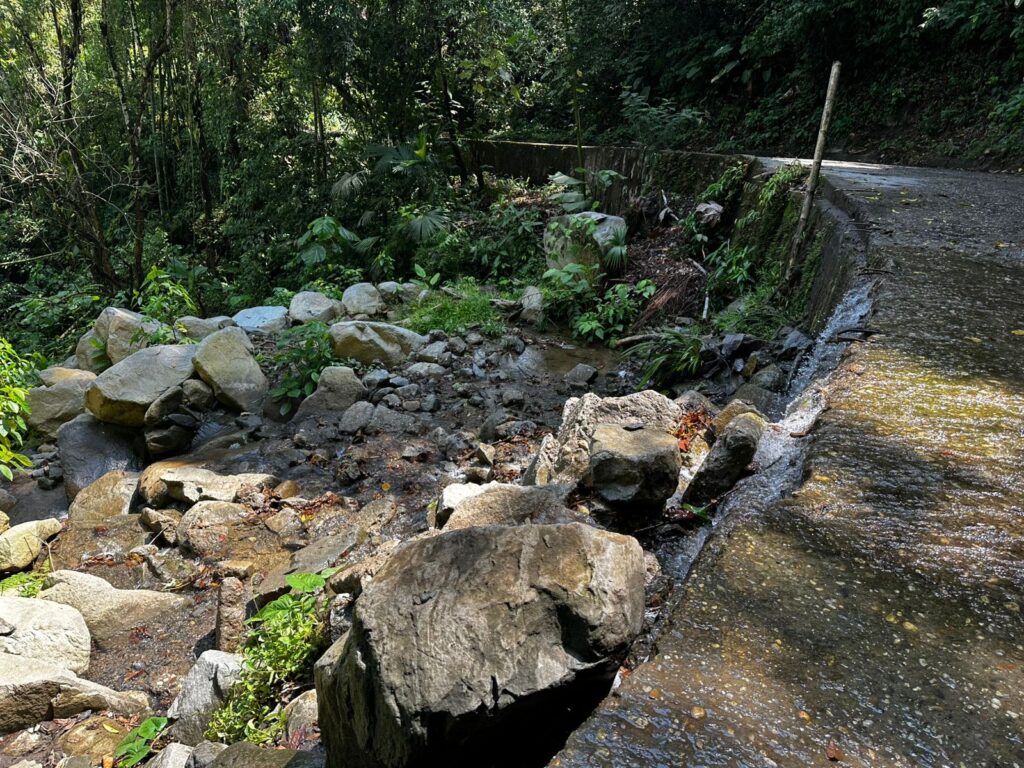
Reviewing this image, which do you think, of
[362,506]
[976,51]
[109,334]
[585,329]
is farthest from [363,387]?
[976,51]

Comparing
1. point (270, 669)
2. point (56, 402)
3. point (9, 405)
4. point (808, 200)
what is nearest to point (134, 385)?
point (56, 402)

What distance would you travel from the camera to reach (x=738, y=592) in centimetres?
182

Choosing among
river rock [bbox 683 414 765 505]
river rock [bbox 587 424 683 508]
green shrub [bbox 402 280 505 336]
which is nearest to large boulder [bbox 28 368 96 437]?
green shrub [bbox 402 280 505 336]

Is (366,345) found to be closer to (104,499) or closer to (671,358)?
(104,499)

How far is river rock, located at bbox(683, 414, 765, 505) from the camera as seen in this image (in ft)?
9.63

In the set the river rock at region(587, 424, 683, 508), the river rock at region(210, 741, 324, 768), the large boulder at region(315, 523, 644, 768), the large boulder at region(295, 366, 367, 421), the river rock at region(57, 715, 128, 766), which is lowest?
the river rock at region(57, 715, 128, 766)

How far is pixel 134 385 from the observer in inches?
250

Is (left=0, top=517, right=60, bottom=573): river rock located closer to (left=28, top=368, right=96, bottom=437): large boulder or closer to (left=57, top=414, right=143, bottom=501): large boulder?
(left=57, top=414, right=143, bottom=501): large boulder

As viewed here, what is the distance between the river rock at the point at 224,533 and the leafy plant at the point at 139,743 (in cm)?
164

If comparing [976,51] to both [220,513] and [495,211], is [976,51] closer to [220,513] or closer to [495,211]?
[495,211]

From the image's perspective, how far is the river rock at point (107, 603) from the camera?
4.14 metres

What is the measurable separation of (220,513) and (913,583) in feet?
15.1

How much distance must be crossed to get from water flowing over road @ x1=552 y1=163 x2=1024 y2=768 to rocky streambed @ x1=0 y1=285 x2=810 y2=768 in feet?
0.72

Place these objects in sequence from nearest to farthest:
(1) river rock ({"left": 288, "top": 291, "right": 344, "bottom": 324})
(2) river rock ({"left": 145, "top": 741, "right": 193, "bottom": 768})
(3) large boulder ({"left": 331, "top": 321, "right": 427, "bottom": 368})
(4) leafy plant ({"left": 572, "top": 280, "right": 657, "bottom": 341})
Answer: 1. (2) river rock ({"left": 145, "top": 741, "right": 193, "bottom": 768})
2. (3) large boulder ({"left": 331, "top": 321, "right": 427, "bottom": 368})
3. (4) leafy plant ({"left": 572, "top": 280, "right": 657, "bottom": 341})
4. (1) river rock ({"left": 288, "top": 291, "right": 344, "bottom": 324})
